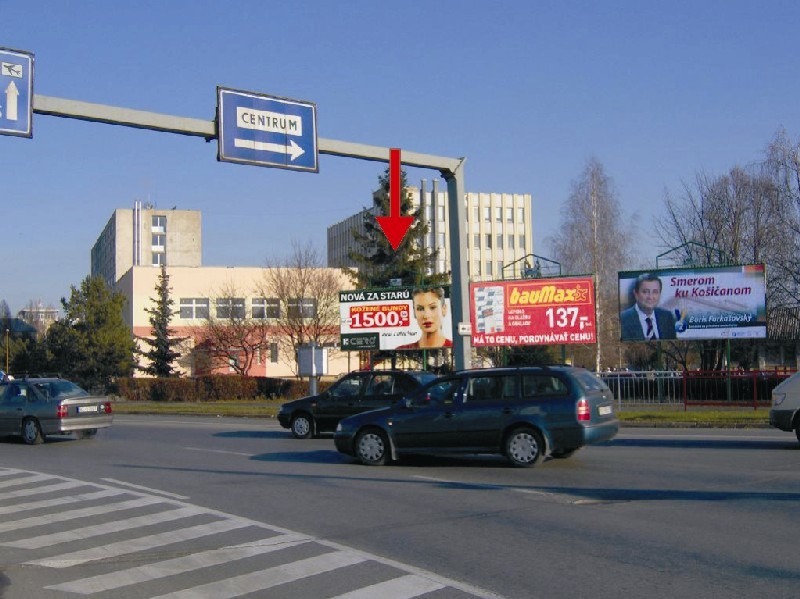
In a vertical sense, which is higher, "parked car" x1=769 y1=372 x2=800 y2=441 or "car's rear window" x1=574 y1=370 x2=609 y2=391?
"car's rear window" x1=574 y1=370 x2=609 y2=391

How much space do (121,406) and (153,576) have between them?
131ft

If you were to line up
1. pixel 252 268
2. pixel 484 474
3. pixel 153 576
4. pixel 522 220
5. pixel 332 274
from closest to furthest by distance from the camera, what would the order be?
1. pixel 153 576
2. pixel 484 474
3. pixel 332 274
4. pixel 252 268
5. pixel 522 220

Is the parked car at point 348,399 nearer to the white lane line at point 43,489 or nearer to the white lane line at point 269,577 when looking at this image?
the white lane line at point 43,489

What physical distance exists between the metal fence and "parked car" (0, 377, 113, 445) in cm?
1752

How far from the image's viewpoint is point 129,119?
14812 mm

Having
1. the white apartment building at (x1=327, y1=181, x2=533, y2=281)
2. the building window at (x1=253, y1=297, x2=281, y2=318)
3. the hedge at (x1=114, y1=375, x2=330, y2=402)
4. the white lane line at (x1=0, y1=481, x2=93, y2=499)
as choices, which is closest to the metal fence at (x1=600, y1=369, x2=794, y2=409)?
the hedge at (x1=114, y1=375, x2=330, y2=402)

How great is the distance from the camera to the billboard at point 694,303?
3394cm

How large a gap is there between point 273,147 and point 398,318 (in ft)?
79.3

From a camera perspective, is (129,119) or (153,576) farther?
Answer: (129,119)

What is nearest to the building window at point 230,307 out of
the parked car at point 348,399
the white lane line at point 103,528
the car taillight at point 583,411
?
the parked car at point 348,399

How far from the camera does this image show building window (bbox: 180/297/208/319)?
Result: 73.5 meters

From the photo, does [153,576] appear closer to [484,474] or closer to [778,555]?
[778,555]

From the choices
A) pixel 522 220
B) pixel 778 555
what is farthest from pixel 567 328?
pixel 522 220

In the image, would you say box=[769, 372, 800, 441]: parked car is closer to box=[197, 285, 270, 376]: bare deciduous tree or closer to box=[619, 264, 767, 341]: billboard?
box=[619, 264, 767, 341]: billboard
